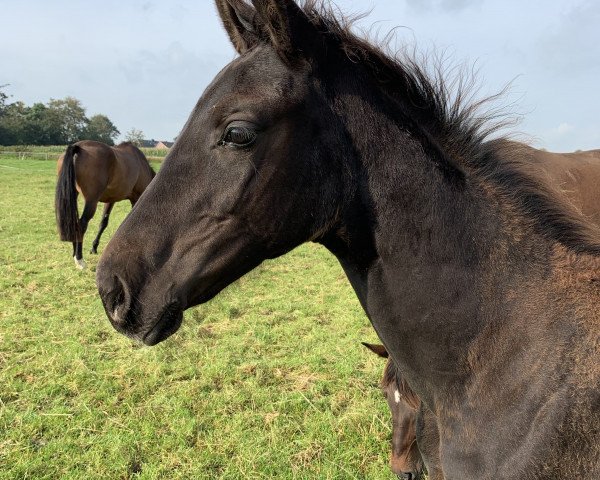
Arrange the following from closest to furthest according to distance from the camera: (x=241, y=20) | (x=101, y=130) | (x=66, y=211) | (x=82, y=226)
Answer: (x=241, y=20) → (x=66, y=211) → (x=82, y=226) → (x=101, y=130)

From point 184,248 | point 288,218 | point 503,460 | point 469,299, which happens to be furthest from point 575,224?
point 184,248

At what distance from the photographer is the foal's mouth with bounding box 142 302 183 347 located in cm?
170

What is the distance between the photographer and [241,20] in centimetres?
181

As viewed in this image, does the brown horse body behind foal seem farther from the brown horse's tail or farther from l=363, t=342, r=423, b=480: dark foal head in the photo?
the brown horse's tail

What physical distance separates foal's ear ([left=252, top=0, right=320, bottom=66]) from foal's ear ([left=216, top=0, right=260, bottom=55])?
9 cm

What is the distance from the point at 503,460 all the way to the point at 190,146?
1.49m

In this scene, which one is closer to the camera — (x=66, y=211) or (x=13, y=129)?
(x=66, y=211)

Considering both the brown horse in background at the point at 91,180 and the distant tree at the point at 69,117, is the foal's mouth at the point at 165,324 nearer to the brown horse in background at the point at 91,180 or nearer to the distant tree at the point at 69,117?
the brown horse in background at the point at 91,180

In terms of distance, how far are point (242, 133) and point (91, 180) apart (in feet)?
32.1

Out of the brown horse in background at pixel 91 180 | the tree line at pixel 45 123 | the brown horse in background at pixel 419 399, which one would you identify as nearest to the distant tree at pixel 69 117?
the tree line at pixel 45 123

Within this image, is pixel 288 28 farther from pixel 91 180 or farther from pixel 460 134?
pixel 91 180

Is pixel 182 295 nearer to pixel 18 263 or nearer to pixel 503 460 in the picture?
pixel 503 460

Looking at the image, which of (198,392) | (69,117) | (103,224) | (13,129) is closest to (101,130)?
(69,117)

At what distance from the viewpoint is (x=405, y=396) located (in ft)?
9.07
